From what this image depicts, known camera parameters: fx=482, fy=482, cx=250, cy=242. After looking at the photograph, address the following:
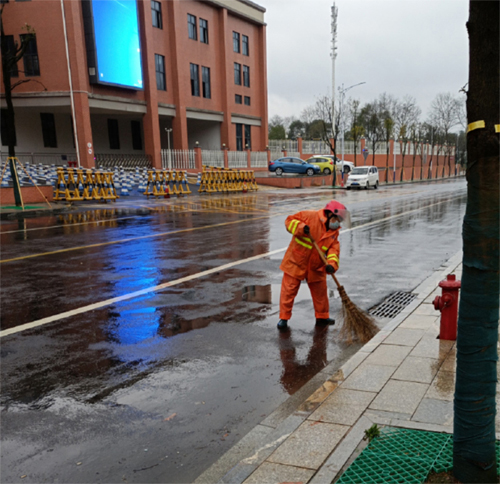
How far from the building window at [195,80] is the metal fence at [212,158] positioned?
17.9ft

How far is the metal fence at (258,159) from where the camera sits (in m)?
42.9

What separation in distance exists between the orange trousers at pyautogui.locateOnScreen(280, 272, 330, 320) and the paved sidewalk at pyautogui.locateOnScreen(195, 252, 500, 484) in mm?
940

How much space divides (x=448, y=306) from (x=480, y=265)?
281cm

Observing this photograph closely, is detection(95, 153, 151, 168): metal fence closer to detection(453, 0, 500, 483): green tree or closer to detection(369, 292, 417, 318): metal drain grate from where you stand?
detection(369, 292, 417, 318): metal drain grate

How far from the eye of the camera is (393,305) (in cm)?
680

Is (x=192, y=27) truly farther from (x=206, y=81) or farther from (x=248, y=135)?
(x=248, y=135)

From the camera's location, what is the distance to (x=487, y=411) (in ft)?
8.39

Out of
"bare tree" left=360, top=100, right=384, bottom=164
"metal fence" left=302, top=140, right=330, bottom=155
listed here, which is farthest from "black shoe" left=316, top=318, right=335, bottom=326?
"bare tree" left=360, top=100, right=384, bottom=164

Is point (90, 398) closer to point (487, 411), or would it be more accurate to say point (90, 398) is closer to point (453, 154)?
point (487, 411)

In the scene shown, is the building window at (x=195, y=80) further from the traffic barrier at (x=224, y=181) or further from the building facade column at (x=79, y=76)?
the building facade column at (x=79, y=76)

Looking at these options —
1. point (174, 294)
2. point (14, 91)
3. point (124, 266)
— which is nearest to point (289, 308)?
point (174, 294)

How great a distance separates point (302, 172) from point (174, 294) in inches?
1424

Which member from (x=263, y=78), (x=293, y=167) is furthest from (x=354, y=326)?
(x=263, y=78)

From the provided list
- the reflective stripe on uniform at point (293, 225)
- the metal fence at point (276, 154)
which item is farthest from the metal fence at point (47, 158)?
the reflective stripe on uniform at point (293, 225)
